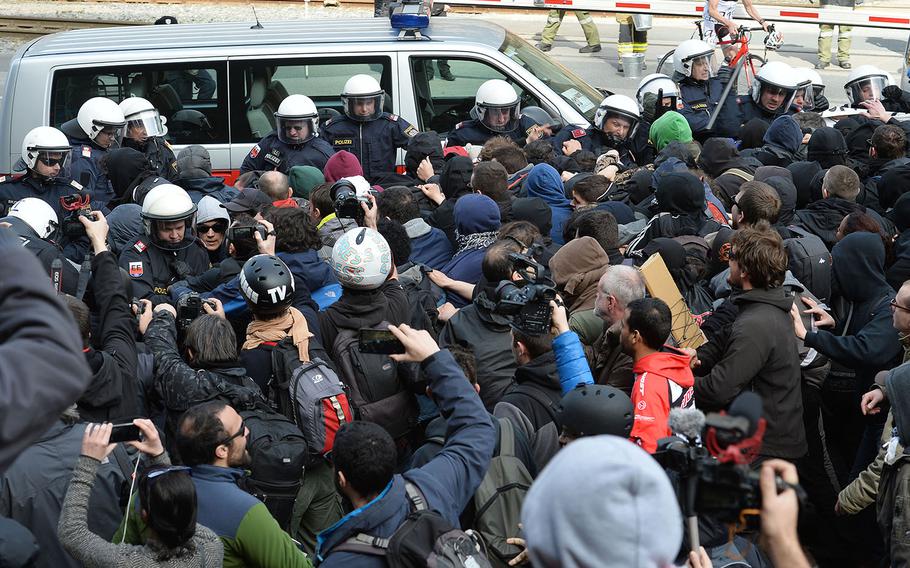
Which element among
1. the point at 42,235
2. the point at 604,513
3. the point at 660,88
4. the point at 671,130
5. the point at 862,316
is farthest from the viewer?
the point at 660,88

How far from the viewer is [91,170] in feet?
28.1

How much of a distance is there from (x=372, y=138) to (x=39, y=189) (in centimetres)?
272

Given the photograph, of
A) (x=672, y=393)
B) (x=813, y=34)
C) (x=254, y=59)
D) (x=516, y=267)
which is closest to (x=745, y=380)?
(x=672, y=393)

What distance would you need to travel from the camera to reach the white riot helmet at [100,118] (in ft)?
28.2

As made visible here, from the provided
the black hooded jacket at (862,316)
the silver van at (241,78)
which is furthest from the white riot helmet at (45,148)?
the black hooded jacket at (862,316)

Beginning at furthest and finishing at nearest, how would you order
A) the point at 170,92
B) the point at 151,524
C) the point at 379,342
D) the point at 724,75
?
1. the point at 724,75
2. the point at 170,92
3. the point at 379,342
4. the point at 151,524

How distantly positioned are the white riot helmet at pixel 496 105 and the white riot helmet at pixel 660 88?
1.35 meters

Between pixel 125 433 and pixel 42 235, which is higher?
pixel 125 433

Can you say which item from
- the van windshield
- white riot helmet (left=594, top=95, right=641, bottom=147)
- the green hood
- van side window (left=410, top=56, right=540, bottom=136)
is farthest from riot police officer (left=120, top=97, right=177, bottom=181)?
the green hood

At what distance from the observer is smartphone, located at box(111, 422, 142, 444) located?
3854mm

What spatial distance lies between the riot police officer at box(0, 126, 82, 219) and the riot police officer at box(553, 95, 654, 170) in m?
3.97

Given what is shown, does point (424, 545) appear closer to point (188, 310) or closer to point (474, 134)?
point (188, 310)

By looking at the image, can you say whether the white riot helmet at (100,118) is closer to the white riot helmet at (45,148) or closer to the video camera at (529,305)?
the white riot helmet at (45,148)

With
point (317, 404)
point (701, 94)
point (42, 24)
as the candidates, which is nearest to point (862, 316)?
point (317, 404)
